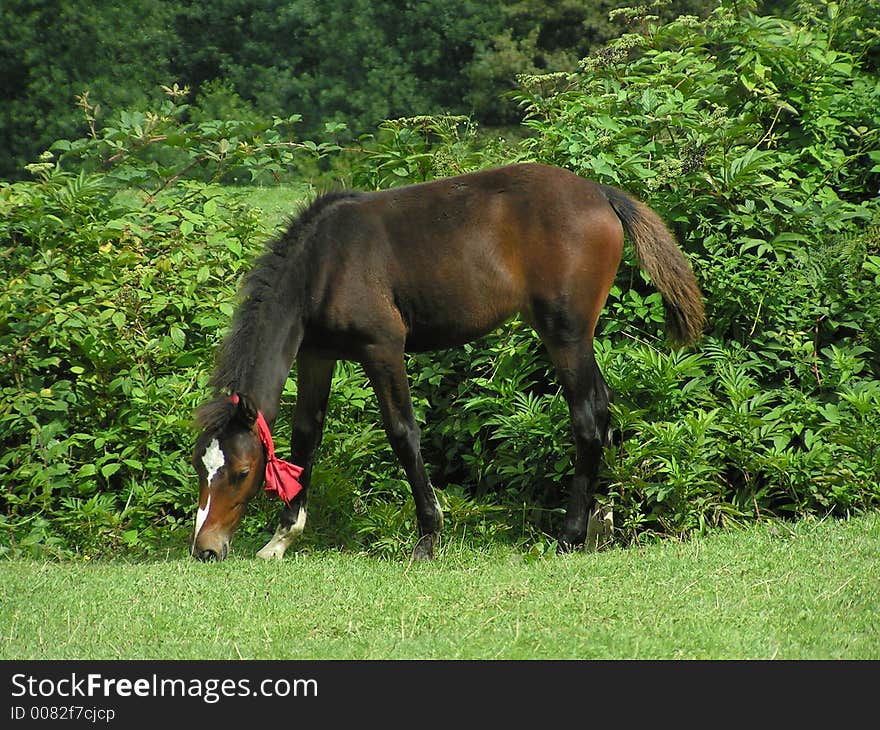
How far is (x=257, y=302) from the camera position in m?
5.68

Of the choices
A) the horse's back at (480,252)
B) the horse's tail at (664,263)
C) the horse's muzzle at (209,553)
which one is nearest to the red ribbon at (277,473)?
the horse's muzzle at (209,553)

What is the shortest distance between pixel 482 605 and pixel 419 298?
188 centimetres

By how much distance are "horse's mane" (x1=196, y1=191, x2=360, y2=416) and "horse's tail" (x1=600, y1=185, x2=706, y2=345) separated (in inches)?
67.8

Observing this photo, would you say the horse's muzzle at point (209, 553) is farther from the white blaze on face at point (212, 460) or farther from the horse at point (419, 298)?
the white blaze on face at point (212, 460)

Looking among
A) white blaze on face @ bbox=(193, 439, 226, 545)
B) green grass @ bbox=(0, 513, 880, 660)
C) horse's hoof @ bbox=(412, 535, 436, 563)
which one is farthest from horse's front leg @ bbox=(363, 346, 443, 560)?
white blaze on face @ bbox=(193, 439, 226, 545)

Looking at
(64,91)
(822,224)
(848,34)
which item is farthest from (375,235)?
(64,91)

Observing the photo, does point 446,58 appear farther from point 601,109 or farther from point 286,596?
point 286,596

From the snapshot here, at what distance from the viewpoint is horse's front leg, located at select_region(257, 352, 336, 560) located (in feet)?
20.1

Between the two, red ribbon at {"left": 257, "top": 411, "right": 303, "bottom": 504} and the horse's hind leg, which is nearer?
red ribbon at {"left": 257, "top": 411, "right": 303, "bottom": 504}

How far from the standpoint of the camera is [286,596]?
4992 mm

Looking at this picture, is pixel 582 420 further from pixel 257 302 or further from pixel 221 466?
pixel 221 466

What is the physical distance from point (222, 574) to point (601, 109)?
13.3 ft

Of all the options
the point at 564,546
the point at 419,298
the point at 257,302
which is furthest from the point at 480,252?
the point at 564,546

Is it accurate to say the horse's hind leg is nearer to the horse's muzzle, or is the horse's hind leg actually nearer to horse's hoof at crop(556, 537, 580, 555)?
horse's hoof at crop(556, 537, 580, 555)
